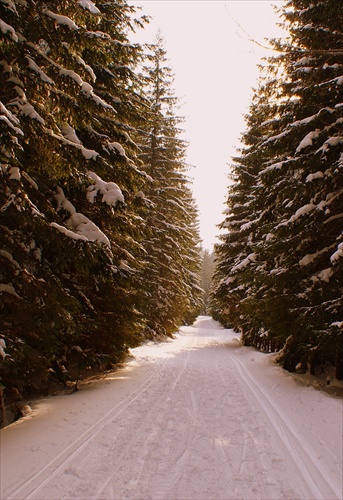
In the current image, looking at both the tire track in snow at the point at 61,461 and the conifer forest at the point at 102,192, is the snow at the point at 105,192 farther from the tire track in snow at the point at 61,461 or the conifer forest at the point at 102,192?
the tire track in snow at the point at 61,461

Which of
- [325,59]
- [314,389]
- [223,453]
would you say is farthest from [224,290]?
[223,453]

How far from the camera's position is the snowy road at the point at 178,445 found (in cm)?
383

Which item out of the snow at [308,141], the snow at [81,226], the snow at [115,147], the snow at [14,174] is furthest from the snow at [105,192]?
the snow at [308,141]

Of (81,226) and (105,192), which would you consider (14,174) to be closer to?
(81,226)

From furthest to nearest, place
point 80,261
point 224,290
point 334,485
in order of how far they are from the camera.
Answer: point 224,290, point 80,261, point 334,485

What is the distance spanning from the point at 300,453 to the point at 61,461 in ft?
11.7

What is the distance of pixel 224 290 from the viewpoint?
18547 mm

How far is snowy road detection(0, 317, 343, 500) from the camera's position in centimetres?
383

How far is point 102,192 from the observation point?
7.37 m

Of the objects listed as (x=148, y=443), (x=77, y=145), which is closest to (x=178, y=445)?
(x=148, y=443)

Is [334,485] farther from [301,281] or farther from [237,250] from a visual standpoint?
[237,250]

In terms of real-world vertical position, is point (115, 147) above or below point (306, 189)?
above

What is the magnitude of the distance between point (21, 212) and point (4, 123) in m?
1.52

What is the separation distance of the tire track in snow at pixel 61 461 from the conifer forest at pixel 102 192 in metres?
1.53
